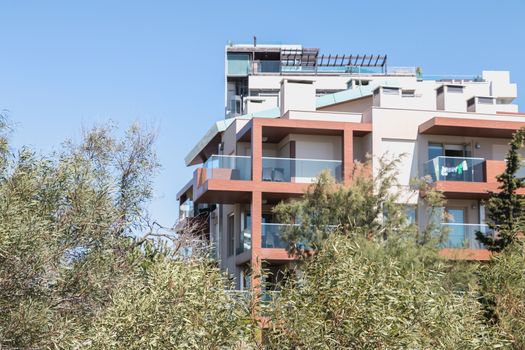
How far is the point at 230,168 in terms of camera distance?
3725cm

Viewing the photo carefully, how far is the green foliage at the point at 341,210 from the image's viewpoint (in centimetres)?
3109

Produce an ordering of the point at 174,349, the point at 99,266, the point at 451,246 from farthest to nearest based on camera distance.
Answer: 1. the point at 451,246
2. the point at 99,266
3. the point at 174,349

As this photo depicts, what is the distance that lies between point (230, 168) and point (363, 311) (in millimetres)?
23082

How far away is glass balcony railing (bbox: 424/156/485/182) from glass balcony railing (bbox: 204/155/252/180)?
6918 mm

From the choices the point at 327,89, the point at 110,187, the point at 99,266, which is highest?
the point at 327,89

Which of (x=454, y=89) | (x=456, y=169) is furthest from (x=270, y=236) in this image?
(x=454, y=89)

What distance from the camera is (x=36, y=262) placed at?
50.0 feet

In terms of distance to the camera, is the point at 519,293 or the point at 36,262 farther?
the point at 519,293

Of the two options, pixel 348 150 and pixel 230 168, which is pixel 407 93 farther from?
pixel 230 168

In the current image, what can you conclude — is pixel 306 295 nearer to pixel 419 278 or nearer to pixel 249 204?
pixel 419 278

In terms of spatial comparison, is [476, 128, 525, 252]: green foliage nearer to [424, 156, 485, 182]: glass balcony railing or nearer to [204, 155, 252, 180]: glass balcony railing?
[424, 156, 485, 182]: glass balcony railing

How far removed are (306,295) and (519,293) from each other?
6.61 m

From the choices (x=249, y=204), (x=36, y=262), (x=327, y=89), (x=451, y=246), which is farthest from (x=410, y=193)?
(x=327, y=89)

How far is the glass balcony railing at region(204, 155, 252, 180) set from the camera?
37.0m
